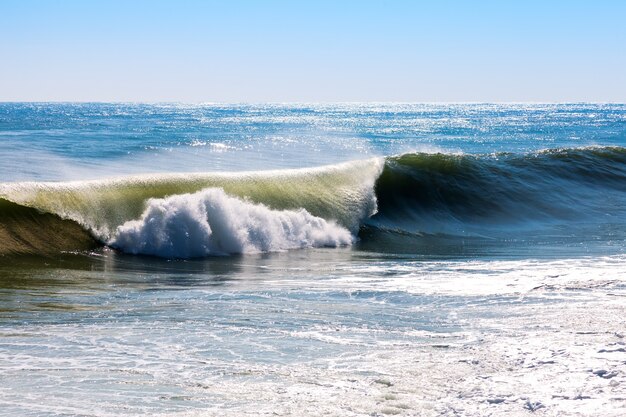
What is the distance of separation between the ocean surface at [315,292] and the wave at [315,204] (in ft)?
0.16

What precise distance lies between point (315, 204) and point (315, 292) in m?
7.40

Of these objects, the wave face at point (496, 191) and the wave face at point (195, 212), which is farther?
the wave face at point (496, 191)

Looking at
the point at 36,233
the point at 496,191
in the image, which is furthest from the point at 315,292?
the point at 496,191

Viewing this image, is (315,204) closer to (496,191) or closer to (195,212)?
(195,212)

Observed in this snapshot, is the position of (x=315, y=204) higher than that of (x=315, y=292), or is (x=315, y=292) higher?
(x=315, y=204)

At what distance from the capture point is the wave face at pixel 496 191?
18562mm

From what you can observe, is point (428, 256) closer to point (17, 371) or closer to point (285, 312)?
point (285, 312)

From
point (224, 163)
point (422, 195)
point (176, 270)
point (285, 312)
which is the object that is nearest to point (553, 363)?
point (285, 312)

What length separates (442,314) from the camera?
27.1 ft

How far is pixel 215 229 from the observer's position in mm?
14055

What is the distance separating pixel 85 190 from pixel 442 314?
8714mm

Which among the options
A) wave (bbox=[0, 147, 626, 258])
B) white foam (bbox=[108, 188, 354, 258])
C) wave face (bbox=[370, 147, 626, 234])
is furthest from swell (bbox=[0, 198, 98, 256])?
wave face (bbox=[370, 147, 626, 234])

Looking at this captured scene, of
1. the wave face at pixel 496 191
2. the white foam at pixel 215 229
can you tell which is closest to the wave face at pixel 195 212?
the white foam at pixel 215 229

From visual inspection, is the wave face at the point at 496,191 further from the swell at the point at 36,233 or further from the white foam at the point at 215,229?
the swell at the point at 36,233
